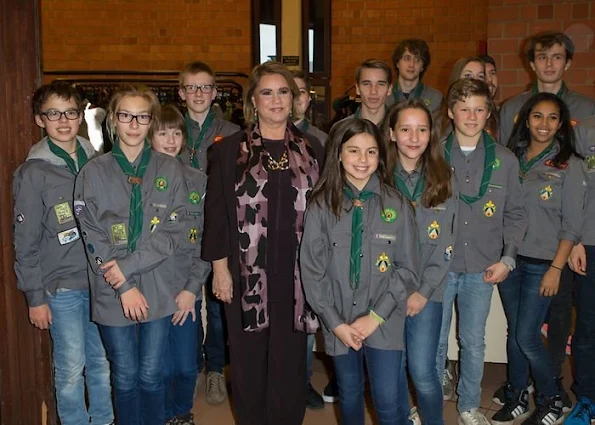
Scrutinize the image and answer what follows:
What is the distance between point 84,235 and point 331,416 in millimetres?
1630

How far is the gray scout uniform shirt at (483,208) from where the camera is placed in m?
3.12

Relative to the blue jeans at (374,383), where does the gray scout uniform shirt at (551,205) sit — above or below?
above

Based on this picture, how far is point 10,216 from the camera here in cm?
300

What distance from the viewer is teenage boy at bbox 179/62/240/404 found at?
11.8 feet

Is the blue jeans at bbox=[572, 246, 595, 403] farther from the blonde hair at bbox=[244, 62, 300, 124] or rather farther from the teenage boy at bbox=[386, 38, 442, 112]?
the blonde hair at bbox=[244, 62, 300, 124]

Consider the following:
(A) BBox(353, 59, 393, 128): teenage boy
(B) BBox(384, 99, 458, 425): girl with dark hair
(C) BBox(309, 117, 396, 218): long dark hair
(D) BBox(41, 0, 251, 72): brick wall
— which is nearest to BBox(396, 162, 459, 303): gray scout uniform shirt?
(B) BBox(384, 99, 458, 425): girl with dark hair

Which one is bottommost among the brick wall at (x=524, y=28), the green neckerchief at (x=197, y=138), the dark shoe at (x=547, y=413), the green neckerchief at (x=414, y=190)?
the dark shoe at (x=547, y=413)

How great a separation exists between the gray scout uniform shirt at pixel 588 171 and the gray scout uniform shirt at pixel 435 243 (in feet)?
2.75

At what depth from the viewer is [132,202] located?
2.86 m

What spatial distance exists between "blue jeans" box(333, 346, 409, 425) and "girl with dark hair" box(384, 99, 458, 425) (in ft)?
0.43

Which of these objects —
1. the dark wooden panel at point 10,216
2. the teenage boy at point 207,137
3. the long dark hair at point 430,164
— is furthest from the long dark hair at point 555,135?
the dark wooden panel at point 10,216

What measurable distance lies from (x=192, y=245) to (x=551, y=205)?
5.60 feet

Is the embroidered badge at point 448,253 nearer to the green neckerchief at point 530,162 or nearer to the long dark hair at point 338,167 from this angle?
the long dark hair at point 338,167

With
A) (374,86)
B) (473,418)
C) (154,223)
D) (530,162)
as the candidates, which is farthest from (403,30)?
(154,223)
